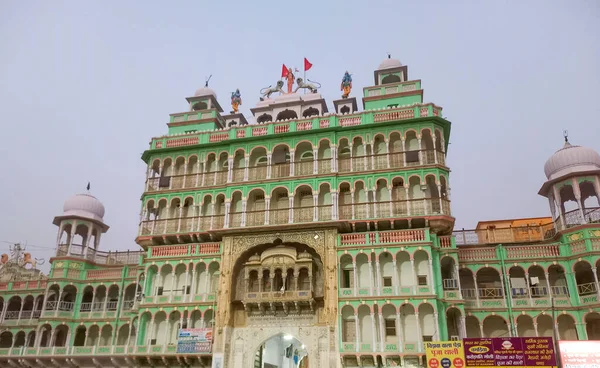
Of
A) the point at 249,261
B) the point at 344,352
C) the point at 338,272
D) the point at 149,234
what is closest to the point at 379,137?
the point at 338,272

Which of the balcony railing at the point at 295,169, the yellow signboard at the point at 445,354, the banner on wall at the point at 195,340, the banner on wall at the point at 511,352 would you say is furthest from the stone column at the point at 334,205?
the banner on wall at the point at 511,352

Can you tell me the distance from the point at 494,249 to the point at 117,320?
2988 centimetres

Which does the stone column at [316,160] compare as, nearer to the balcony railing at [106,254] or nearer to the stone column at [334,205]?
the stone column at [334,205]

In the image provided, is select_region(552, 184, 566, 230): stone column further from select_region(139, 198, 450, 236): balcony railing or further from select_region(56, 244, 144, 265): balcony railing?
select_region(56, 244, 144, 265): balcony railing

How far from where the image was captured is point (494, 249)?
3331cm

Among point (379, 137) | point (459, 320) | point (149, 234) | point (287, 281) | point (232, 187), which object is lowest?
point (459, 320)

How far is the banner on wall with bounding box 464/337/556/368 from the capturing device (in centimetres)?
2548

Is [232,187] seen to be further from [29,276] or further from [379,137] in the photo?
[29,276]

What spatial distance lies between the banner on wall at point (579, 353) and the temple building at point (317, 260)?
8.82ft

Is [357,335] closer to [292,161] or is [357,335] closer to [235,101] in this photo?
[292,161]

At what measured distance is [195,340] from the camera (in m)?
32.4

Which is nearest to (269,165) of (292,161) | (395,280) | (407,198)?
(292,161)

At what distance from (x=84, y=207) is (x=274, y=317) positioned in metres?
22.3

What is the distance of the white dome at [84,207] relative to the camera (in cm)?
4325
